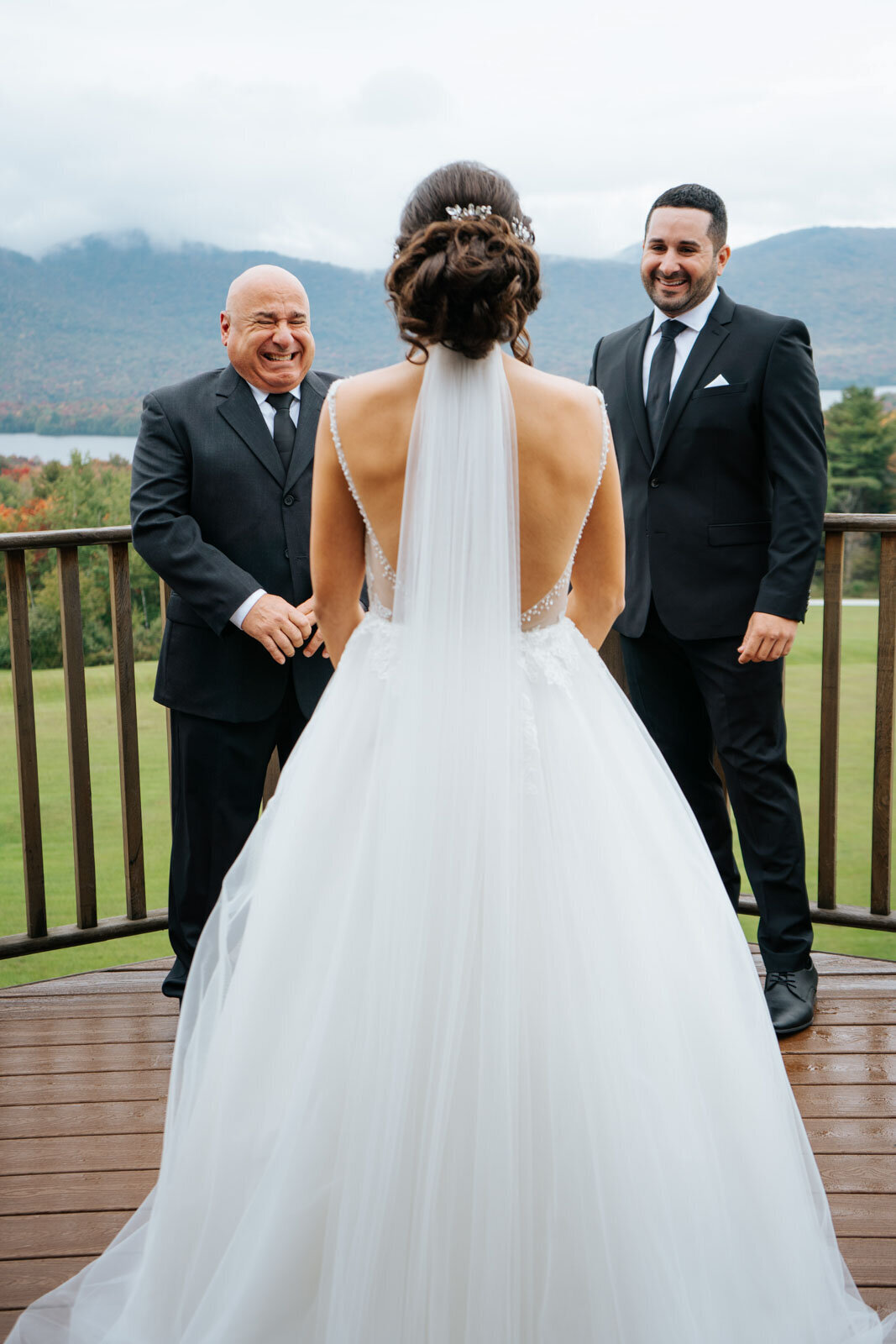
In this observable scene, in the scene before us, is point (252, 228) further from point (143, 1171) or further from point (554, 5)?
point (143, 1171)

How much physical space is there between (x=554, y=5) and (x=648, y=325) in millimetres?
14822

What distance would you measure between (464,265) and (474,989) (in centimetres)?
88

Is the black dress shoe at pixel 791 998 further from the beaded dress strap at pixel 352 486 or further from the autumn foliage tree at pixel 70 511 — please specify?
the autumn foliage tree at pixel 70 511

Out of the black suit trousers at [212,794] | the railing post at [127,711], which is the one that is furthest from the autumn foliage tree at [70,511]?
the black suit trousers at [212,794]

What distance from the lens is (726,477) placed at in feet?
8.05

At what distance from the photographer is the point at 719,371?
241 cm

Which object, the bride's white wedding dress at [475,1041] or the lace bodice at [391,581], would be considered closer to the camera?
the bride's white wedding dress at [475,1041]

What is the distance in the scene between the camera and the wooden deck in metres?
1.84

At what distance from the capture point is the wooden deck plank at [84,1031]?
2619 millimetres

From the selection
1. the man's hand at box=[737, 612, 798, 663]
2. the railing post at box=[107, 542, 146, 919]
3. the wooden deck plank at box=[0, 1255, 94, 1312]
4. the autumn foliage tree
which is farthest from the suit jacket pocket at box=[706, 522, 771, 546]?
the autumn foliage tree

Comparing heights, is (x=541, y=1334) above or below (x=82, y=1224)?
above

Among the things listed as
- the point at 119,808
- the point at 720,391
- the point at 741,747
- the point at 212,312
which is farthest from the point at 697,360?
the point at 212,312

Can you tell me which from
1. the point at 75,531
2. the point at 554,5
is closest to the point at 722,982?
the point at 75,531

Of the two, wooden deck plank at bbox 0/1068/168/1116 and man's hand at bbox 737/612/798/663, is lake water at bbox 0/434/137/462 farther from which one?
man's hand at bbox 737/612/798/663
